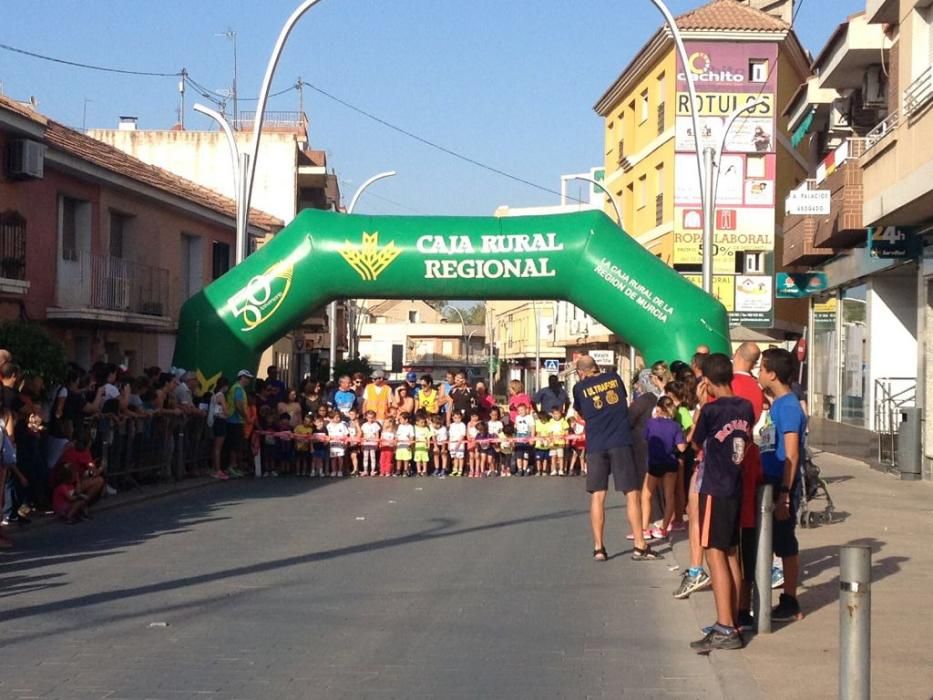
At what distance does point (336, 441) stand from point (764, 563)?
45.3 feet

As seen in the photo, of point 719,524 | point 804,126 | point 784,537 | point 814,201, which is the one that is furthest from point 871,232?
point 719,524

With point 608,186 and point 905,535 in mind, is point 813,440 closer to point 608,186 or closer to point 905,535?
point 905,535

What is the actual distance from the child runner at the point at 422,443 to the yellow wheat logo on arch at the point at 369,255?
261cm

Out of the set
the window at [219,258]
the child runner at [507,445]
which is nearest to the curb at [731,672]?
the child runner at [507,445]

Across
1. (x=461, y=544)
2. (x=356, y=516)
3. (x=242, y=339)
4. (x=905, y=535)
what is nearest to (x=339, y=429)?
(x=242, y=339)

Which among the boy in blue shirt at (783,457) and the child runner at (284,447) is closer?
the boy in blue shirt at (783,457)

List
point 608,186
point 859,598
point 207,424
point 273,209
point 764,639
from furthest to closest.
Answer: point 608,186
point 273,209
point 207,424
point 764,639
point 859,598

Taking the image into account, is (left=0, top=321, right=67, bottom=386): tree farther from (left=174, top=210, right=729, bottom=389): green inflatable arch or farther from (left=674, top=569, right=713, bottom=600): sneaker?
(left=674, top=569, right=713, bottom=600): sneaker

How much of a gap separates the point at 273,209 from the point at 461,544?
119 ft

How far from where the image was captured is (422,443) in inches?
847

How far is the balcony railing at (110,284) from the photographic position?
973 inches

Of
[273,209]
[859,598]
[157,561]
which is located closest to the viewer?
[859,598]

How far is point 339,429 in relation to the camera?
70.5ft

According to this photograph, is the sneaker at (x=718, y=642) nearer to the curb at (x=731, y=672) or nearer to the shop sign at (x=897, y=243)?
the curb at (x=731, y=672)
